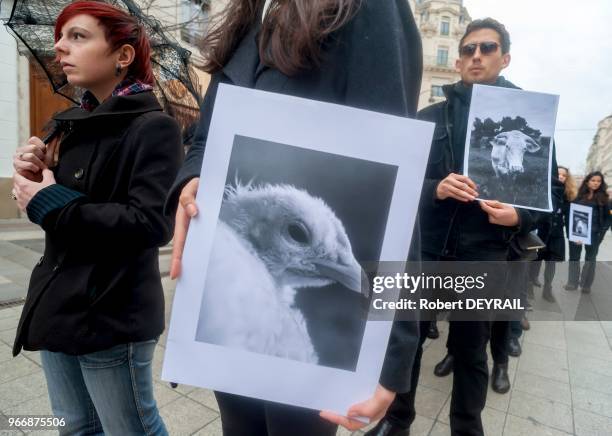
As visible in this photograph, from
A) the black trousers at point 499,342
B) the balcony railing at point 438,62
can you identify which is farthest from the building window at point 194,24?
the balcony railing at point 438,62

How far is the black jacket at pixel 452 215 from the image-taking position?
184cm

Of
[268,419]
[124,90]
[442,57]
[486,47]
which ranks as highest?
[442,57]

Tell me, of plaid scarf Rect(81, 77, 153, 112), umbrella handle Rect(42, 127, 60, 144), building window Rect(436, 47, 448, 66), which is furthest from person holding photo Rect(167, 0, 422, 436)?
building window Rect(436, 47, 448, 66)

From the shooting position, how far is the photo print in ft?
2.44

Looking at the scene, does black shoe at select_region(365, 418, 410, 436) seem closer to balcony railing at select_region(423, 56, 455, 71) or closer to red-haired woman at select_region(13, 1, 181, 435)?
red-haired woman at select_region(13, 1, 181, 435)

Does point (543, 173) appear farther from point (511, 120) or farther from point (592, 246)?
point (592, 246)

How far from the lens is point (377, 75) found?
781 millimetres

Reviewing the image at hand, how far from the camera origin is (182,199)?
2.73 feet

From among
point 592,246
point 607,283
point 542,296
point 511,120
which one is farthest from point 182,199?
point 607,283

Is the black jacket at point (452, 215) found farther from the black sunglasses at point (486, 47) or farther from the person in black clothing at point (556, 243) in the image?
the person in black clothing at point (556, 243)

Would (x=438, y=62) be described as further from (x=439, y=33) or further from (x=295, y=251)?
(x=295, y=251)

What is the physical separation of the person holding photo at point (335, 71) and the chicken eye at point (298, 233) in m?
0.19

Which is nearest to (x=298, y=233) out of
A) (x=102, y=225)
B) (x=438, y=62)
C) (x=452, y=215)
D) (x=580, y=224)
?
(x=102, y=225)

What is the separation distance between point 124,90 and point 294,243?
3.16 feet
